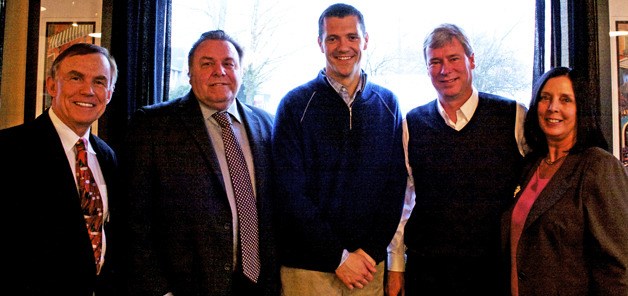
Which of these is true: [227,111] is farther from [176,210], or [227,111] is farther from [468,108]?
[468,108]

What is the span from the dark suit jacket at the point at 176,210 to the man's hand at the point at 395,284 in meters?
0.78

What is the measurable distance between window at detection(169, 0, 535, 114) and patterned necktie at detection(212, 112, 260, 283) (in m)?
1.06

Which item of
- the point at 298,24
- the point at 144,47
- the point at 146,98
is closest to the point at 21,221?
the point at 146,98

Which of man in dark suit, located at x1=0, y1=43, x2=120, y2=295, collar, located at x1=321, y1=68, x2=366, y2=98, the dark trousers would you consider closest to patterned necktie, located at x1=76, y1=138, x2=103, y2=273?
man in dark suit, located at x1=0, y1=43, x2=120, y2=295

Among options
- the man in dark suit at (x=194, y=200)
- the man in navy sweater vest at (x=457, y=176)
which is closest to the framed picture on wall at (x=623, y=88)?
the man in navy sweater vest at (x=457, y=176)

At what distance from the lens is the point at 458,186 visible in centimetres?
189

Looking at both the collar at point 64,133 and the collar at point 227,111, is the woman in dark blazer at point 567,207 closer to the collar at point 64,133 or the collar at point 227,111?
the collar at point 227,111

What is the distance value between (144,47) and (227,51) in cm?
93

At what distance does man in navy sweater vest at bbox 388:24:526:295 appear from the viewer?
1.87 metres

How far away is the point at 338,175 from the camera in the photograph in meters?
1.90

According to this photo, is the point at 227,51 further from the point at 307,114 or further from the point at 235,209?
the point at 235,209

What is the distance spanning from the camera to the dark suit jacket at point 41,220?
5.18 ft

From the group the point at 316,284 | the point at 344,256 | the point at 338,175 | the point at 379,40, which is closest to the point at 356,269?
the point at 344,256

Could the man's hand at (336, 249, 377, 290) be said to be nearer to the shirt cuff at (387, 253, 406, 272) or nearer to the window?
the shirt cuff at (387, 253, 406, 272)
